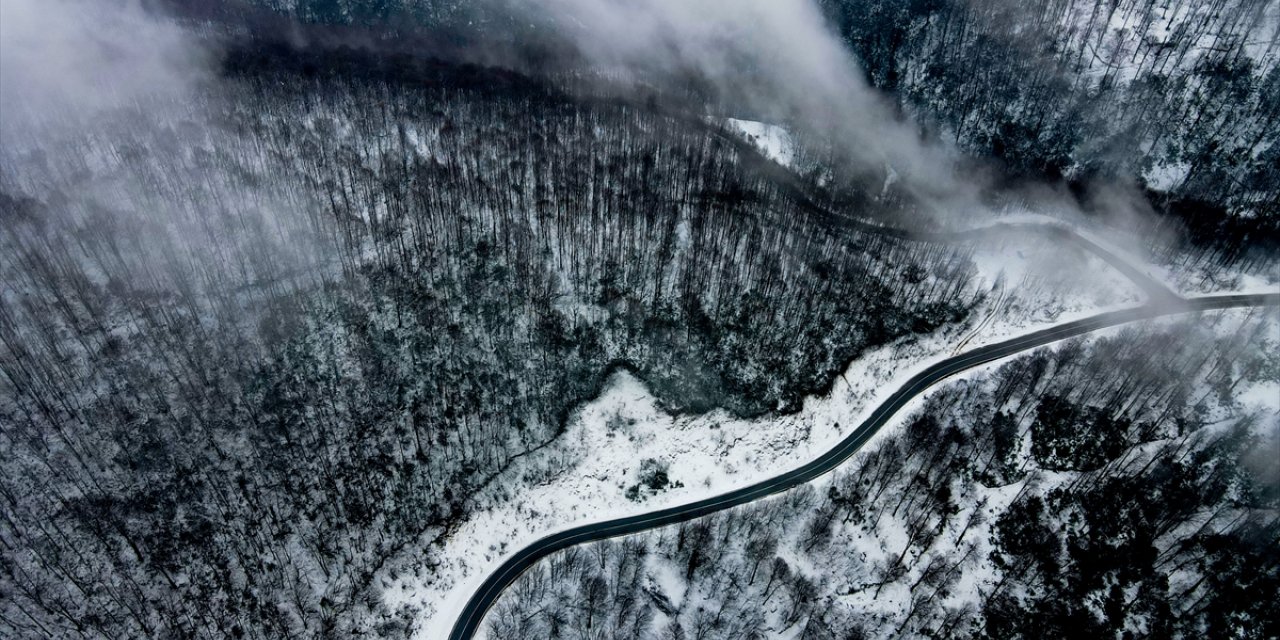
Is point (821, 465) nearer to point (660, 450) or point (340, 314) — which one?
point (660, 450)

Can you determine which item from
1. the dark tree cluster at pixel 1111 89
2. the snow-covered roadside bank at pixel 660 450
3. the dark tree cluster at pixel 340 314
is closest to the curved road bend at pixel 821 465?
the snow-covered roadside bank at pixel 660 450

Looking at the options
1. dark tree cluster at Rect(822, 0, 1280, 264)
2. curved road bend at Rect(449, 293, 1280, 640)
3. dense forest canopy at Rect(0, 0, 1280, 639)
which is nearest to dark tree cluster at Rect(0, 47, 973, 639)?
dense forest canopy at Rect(0, 0, 1280, 639)

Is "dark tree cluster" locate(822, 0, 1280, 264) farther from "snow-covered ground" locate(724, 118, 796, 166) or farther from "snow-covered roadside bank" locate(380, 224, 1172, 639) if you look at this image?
"snow-covered ground" locate(724, 118, 796, 166)

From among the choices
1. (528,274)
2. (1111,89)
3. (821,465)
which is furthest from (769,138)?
(821,465)

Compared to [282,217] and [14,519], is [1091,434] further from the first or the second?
[14,519]

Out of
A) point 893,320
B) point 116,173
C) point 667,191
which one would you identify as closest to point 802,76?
point 667,191
